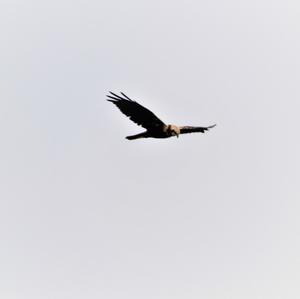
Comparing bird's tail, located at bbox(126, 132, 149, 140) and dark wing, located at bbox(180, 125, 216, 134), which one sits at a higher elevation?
dark wing, located at bbox(180, 125, 216, 134)

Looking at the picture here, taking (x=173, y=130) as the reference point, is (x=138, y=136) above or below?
below

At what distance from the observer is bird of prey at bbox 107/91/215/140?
46125 millimetres

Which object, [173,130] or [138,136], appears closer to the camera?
[138,136]

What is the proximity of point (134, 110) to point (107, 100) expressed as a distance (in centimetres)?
136

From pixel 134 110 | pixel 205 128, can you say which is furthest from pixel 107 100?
pixel 205 128

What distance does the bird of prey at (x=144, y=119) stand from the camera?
4612 cm

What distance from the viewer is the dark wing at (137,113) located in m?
46.1

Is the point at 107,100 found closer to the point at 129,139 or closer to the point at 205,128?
the point at 129,139

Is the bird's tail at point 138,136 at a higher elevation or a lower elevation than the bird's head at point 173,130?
lower

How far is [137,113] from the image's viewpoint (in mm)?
46438

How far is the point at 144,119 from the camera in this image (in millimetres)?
46562

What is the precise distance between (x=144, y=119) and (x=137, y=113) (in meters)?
0.44

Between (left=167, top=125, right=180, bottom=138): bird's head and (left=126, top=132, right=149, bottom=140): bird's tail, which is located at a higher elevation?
(left=167, top=125, right=180, bottom=138): bird's head

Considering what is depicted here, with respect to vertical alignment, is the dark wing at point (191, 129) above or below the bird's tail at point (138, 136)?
above
